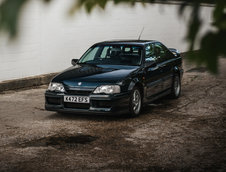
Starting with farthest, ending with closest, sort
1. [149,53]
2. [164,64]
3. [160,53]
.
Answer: [160,53], [164,64], [149,53]

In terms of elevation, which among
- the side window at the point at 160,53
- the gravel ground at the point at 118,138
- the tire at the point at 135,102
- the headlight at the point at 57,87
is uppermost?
the side window at the point at 160,53

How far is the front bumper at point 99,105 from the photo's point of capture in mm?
7488

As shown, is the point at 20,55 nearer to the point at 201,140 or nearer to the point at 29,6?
the point at 201,140

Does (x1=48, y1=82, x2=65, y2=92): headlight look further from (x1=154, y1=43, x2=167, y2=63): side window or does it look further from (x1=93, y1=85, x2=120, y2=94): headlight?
(x1=154, y1=43, x2=167, y2=63): side window

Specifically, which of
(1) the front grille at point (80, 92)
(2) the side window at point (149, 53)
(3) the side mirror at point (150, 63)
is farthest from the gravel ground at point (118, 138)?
(2) the side window at point (149, 53)

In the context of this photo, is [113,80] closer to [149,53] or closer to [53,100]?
[53,100]

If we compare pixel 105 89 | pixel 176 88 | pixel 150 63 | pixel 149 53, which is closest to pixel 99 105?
pixel 105 89

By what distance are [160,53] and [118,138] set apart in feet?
10.7

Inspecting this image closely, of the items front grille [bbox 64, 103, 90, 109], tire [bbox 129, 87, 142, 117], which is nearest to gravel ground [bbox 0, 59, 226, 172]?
tire [bbox 129, 87, 142, 117]

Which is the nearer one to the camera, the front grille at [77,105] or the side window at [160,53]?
the front grille at [77,105]

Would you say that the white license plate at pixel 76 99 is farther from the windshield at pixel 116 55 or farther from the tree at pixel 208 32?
the tree at pixel 208 32

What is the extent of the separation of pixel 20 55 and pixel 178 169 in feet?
24.6

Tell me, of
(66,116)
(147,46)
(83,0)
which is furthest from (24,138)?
(83,0)

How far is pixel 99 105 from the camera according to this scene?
24.8 feet
